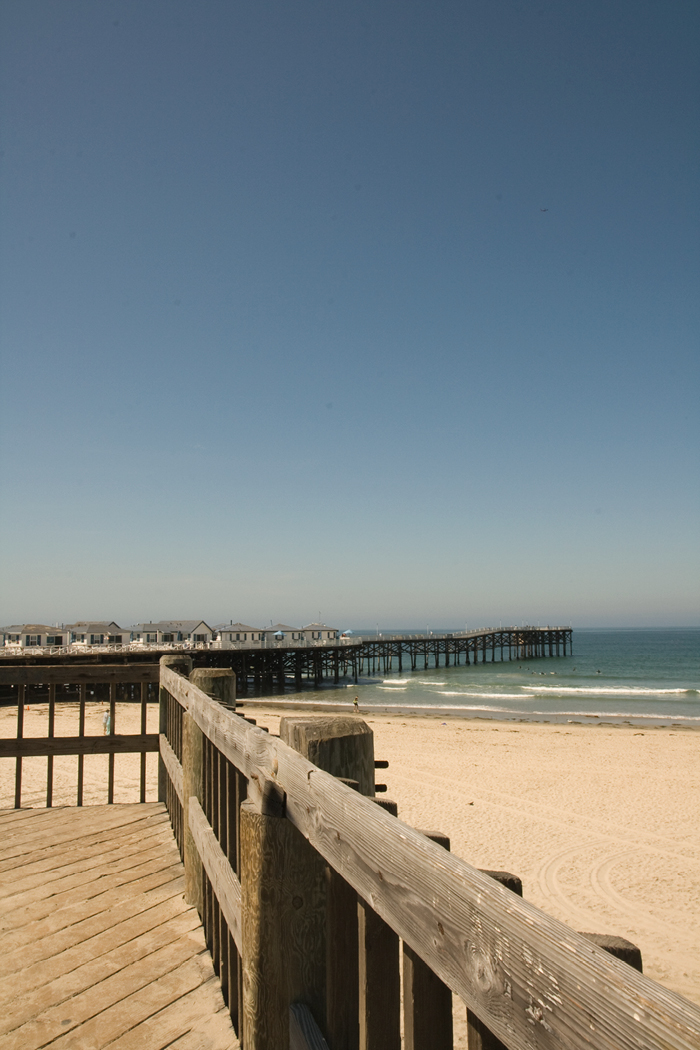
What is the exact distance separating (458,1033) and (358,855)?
5.81 metres

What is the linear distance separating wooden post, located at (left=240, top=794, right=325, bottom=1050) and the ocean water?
32026mm

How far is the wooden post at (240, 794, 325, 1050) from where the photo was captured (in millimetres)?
1770

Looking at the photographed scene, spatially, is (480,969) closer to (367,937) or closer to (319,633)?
(367,937)

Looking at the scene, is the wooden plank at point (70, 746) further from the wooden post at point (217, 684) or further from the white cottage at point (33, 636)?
the white cottage at point (33, 636)

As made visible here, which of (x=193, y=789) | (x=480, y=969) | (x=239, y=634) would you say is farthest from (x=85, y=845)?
(x=239, y=634)

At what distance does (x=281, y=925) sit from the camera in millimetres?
1808

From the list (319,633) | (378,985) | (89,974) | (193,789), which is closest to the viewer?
(378,985)

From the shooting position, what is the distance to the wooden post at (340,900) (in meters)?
1.54

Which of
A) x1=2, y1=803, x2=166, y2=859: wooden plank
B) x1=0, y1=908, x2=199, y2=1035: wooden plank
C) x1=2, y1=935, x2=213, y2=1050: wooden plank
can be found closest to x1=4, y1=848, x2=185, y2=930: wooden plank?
x1=0, y1=908, x2=199, y2=1035: wooden plank

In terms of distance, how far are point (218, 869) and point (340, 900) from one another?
4.22 feet

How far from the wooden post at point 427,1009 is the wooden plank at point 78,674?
4539 mm

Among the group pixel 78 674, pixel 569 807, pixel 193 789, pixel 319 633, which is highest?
pixel 78 674

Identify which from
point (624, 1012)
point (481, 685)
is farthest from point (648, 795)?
point (481, 685)

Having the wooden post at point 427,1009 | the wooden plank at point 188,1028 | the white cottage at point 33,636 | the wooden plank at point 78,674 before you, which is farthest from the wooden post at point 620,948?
the white cottage at point 33,636
